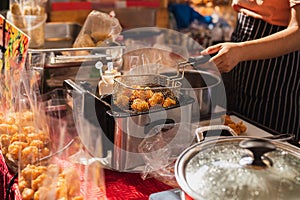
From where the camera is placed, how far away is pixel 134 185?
50.7 inches

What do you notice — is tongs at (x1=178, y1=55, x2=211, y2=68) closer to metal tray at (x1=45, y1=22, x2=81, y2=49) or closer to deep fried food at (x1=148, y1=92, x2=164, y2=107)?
deep fried food at (x1=148, y1=92, x2=164, y2=107)

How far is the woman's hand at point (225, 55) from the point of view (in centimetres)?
151

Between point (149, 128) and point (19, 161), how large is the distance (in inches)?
14.7

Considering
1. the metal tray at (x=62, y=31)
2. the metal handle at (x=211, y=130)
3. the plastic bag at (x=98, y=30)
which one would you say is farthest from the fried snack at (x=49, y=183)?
the metal tray at (x=62, y=31)

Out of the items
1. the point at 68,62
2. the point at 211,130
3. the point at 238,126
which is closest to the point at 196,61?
the point at 238,126

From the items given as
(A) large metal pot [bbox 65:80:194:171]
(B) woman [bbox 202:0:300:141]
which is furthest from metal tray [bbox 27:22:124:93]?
(B) woman [bbox 202:0:300:141]

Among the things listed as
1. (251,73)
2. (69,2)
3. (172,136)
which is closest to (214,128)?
(172,136)

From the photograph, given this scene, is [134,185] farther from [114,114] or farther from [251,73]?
[251,73]

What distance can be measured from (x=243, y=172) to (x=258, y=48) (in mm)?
840

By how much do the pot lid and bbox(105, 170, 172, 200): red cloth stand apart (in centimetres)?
35

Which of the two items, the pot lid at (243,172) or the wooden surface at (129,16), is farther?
the wooden surface at (129,16)

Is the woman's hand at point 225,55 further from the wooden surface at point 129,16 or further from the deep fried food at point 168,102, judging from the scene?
the wooden surface at point 129,16

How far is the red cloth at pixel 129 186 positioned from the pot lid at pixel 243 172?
1.15 feet

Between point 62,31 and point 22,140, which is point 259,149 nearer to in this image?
point 22,140
